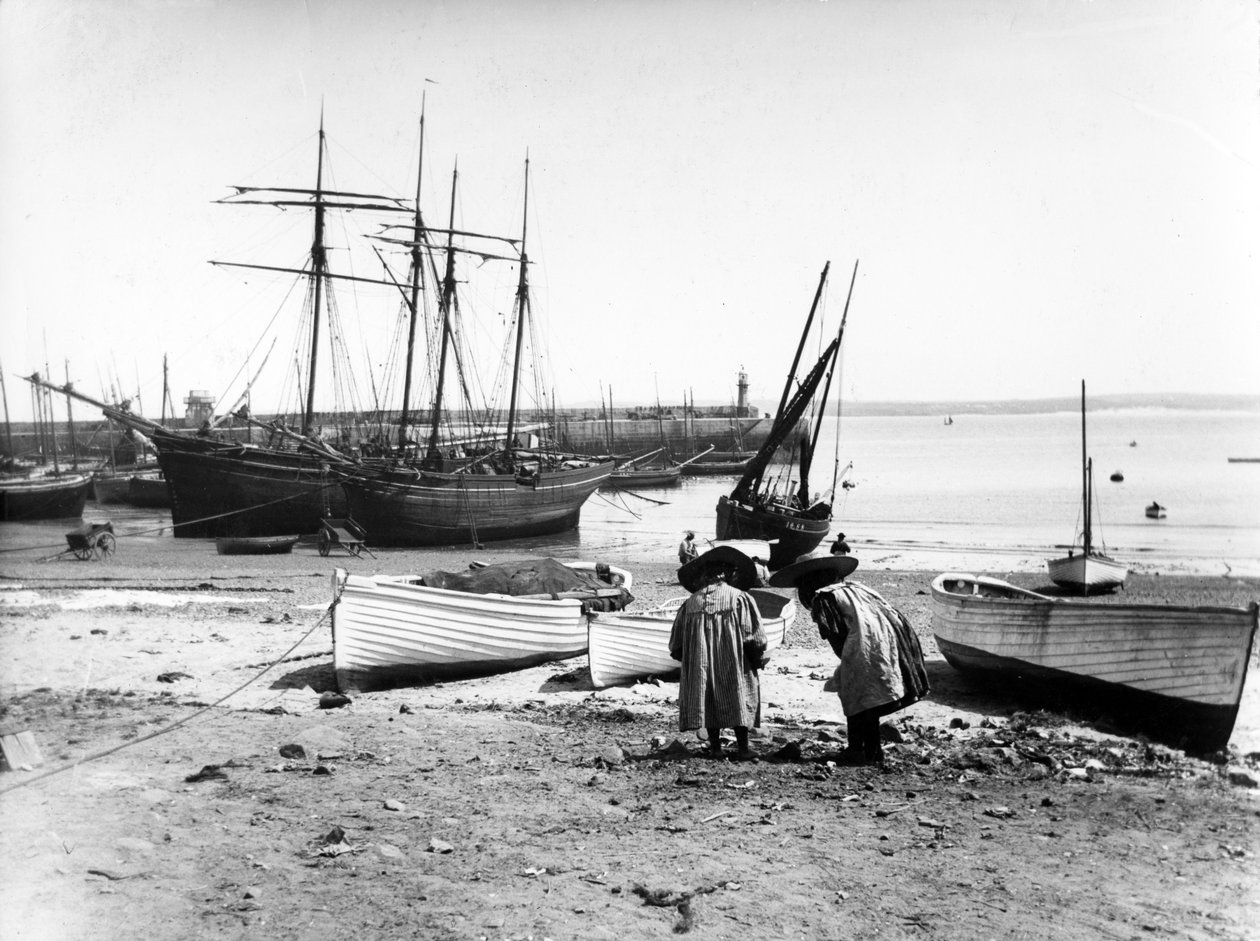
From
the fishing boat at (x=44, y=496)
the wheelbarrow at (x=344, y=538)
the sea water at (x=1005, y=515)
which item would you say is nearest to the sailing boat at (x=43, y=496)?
the fishing boat at (x=44, y=496)

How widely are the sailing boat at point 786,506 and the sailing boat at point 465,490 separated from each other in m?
10.8

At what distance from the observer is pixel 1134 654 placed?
8828mm

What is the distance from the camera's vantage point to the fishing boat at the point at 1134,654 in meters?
8.20

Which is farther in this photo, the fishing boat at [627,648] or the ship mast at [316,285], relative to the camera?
the ship mast at [316,285]

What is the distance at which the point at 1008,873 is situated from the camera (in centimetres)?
496

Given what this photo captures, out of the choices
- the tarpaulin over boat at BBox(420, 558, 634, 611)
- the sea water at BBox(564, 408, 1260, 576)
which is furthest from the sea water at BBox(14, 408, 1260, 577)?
the tarpaulin over boat at BBox(420, 558, 634, 611)

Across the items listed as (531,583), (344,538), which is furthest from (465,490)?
(531,583)

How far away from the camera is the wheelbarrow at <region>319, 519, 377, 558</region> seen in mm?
28891

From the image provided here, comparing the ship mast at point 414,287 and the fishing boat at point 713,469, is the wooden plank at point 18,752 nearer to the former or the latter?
the ship mast at point 414,287

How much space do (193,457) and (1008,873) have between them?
34.4 meters

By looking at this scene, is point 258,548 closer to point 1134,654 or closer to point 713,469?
point 1134,654

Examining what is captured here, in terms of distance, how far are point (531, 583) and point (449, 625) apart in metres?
1.65

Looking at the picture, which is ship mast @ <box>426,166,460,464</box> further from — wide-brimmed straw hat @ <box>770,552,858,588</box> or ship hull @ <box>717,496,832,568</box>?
wide-brimmed straw hat @ <box>770,552,858,588</box>

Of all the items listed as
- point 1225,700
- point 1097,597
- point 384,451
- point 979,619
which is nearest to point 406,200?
point 384,451
